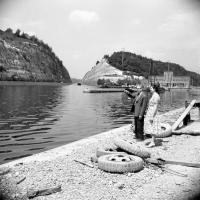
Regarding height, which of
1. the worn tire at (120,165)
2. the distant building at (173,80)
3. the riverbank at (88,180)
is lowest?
the riverbank at (88,180)

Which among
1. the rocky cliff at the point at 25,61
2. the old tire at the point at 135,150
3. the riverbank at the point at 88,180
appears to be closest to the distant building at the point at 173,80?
the old tire at the point at 135,150

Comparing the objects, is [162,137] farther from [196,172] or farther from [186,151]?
[196,172]

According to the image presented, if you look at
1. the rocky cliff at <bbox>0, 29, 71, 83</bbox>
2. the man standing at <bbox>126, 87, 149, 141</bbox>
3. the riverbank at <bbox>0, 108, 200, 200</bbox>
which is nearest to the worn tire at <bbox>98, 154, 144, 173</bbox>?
the riverbank at <bbox>0, 108, 200, 200</bbox>

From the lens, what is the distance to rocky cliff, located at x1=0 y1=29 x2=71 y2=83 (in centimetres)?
13750

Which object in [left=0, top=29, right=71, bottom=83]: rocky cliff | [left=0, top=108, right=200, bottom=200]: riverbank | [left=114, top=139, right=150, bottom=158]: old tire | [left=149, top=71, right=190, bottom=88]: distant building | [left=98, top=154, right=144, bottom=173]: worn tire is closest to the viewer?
[left=0, top=108, right=200, bottom=200]: riverbank

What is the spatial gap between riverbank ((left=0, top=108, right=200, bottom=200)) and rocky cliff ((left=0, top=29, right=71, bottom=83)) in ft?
412

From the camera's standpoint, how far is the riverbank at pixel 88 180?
18.0 ft

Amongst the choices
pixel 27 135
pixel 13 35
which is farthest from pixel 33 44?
pixel 27 135

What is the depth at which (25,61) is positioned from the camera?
5979 inches

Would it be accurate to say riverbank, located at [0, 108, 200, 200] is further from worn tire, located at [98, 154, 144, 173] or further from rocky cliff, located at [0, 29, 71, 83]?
rocky cliff, located at [0, 29, 71, 83]

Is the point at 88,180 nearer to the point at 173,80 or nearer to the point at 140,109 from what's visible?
the point at 140,109

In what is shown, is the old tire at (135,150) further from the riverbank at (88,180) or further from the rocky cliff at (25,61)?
the rocky cliff at (25,61)

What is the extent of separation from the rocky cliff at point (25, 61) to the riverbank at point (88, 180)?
126 m

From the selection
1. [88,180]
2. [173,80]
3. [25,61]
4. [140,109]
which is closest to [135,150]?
[88,180]
